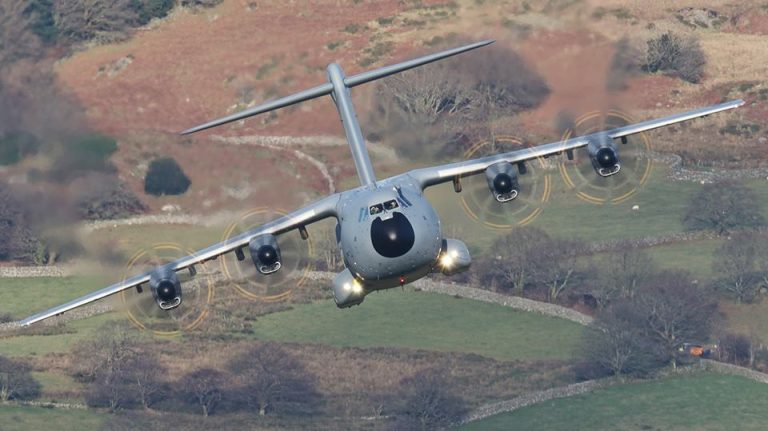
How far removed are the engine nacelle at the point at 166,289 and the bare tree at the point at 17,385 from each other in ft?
119

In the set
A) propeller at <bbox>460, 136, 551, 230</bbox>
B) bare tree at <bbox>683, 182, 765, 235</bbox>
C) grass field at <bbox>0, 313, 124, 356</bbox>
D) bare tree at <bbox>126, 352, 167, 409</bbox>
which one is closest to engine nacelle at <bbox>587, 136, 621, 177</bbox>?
propeller at <bbox>460, 136, 551, 230</bbox>

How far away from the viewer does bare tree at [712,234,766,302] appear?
14012 cm

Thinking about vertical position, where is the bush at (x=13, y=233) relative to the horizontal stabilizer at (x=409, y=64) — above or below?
above

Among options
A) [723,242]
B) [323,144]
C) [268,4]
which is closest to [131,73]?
[268,4]

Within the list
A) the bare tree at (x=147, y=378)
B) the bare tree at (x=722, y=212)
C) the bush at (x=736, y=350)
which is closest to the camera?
the bare tree at (x=147, y=378)

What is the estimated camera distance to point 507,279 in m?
142

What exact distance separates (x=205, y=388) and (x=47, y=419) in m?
9.47

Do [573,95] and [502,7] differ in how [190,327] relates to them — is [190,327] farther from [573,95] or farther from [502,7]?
[502,7]

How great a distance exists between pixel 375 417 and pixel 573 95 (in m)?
28.8

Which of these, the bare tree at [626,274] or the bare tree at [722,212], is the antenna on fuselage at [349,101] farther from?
the bare tree at [722,212]

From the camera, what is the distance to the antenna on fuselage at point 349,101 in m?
91.7

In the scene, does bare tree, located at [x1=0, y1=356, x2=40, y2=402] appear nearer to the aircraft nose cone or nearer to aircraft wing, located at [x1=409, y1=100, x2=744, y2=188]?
aircraft wing, located at [x1=409, y1=100, x2=744, y2=188]

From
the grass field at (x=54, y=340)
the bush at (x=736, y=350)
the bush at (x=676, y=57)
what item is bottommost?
the bush at (x=736, y=350)

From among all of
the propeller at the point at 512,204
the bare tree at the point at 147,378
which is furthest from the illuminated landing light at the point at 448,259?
the bare tree at the point at 147,378
